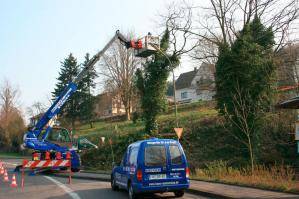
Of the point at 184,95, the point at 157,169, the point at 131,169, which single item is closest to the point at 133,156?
the point at 131,169

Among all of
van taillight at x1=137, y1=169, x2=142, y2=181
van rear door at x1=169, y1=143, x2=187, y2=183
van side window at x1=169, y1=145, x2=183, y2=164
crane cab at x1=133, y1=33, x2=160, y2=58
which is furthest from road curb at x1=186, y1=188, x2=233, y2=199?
crane cab at x1=133, y1=33, x2=160, y2=58

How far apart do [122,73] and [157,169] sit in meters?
51.6

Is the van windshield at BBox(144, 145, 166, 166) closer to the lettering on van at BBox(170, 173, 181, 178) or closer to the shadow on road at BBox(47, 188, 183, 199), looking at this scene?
the lettering on van at BBox(170, 173, 181, 178)

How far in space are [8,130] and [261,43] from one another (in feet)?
166

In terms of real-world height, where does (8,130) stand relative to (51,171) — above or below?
above

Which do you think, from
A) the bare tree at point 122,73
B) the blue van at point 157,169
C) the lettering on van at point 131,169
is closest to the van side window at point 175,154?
the blue van at point 157,169

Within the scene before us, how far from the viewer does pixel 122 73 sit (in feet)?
210

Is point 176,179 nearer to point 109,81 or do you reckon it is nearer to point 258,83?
point 258,83

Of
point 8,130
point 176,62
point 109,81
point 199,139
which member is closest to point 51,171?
point 199,139

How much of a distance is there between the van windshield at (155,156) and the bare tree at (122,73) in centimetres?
4909

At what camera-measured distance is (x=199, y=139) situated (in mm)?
34469

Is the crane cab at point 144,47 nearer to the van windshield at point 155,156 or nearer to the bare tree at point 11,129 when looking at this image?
the van windshield at point 155,156

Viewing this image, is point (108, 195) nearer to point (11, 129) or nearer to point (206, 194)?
point (206, 194)

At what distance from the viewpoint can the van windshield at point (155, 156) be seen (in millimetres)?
12986
